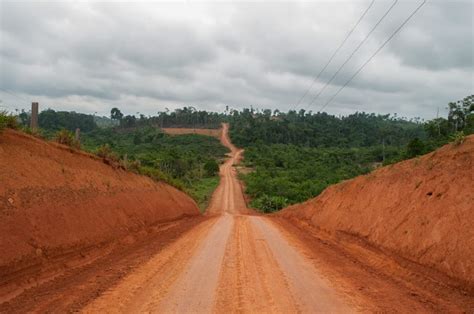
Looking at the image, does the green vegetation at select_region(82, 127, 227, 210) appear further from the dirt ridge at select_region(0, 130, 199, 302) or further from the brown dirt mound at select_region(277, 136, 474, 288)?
the brown dirt mound at select_region(277, 136, 474, 288)

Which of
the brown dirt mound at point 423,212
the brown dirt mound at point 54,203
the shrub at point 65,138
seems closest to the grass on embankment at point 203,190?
the brown dirt mound at point 423,212

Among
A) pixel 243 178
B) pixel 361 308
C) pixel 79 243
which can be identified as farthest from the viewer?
→ pixel 243 178

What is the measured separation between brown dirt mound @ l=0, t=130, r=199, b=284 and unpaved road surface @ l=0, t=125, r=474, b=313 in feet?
2.75

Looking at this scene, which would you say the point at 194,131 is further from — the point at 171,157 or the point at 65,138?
the point at 65,138

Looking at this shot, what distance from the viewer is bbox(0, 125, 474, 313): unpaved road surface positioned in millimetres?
8023

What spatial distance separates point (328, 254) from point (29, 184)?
931 cm

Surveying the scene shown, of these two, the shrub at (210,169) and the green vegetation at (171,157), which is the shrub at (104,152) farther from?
the shrub at (210,169)

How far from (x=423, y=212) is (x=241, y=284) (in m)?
6.78

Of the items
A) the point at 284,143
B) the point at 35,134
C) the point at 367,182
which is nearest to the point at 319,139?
the point at 284,143

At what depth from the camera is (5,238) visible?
9.61 meters

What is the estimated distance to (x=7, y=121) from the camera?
1339 cm

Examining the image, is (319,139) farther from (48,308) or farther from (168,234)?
(48,308)

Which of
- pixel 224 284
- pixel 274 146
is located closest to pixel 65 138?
pixel 224 284

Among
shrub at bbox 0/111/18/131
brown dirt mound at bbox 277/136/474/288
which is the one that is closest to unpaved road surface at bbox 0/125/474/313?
brown dirt mound at bbox 277/136/474/288
